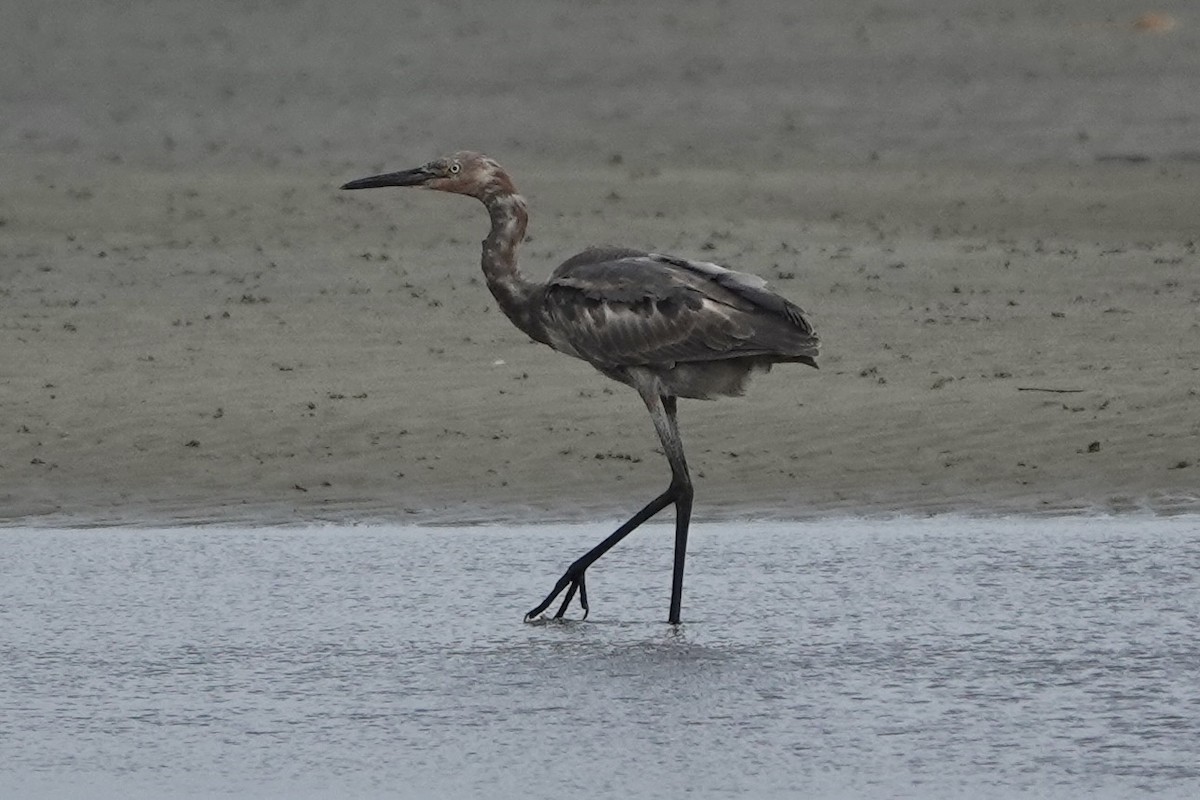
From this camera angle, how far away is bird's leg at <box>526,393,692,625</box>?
26.2ft

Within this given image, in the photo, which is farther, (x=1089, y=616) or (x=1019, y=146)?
(x=1019, y=146)

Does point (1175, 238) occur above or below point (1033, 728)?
above

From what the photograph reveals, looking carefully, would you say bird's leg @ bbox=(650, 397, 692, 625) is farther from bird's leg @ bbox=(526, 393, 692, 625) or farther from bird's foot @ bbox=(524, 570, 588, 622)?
bird's foot @ bbox=(524, 570, 588, 622)

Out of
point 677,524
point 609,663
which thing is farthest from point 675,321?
point 609,663

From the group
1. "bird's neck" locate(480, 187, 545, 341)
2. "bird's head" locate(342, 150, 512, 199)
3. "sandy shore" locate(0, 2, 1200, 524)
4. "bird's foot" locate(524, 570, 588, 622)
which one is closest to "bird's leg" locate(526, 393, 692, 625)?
"bird's foot" locate(524, 570, 588, 622)

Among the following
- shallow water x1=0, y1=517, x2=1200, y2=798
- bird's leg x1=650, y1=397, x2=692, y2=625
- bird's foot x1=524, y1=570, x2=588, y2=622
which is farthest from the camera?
bird's leg x1=650, y1=397, x2=692, y2=625

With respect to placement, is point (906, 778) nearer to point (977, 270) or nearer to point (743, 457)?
point (743, 457)

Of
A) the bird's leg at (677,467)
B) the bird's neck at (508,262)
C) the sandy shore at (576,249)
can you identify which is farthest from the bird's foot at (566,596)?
the sandy shore at (576,249)

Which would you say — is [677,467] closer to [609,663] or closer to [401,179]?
[609,663]

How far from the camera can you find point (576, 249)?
16328 mm

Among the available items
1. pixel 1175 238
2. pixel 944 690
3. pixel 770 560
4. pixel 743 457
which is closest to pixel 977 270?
pixel 1175 238

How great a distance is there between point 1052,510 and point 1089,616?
2.48 metres

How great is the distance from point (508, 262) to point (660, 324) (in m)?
0.65

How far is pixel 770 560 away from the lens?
899 cm
